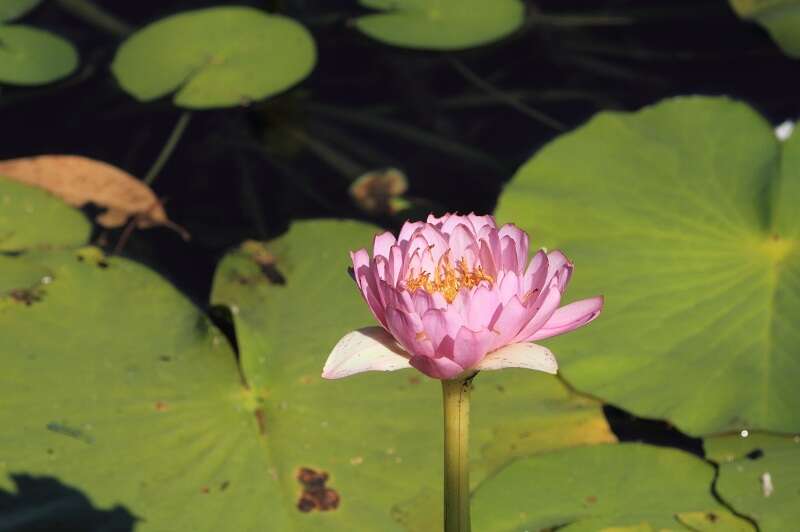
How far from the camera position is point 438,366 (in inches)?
38.9

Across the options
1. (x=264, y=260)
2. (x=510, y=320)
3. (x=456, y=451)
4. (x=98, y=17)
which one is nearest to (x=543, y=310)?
(x=510, y=320)

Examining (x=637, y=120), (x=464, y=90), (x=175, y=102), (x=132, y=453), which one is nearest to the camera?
(x=132, y=453)

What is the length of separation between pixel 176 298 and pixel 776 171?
1.07m

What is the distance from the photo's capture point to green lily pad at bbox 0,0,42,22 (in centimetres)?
272

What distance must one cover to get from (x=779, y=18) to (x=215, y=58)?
51.5 inches

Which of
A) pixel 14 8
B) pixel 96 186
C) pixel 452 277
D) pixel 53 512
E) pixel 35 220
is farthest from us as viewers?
pixel 14 8

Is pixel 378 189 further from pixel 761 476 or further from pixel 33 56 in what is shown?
pixel 761 476

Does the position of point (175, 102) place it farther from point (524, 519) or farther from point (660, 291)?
point (524, 519)

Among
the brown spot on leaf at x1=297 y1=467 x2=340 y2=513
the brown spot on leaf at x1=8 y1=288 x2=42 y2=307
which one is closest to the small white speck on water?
the brown spot on leaf at x1=297 y1=467 x2=340 y2=513

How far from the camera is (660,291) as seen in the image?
1.83 meters

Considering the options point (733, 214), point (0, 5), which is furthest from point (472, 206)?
point (0, 5)

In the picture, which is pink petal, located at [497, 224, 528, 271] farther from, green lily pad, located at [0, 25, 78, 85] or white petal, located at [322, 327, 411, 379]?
green lily pad, located at [0, 25, 78, 85]

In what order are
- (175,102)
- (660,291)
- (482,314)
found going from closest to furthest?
(482,314), (660,291), (175,102)

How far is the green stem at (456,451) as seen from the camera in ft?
3.44
